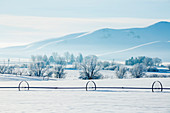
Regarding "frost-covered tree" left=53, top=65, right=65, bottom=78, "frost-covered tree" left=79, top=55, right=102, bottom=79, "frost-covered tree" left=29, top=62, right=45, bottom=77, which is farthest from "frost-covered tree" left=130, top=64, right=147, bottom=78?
"frost-covered tree" left=29, top=62, right=45, bottom=77

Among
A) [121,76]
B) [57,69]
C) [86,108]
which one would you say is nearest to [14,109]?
[86,108]

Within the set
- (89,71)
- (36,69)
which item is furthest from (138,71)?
(36,69)

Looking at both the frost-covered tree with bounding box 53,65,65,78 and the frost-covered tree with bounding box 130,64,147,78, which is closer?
the frost-covered tree with bounding box 130,64,147,78

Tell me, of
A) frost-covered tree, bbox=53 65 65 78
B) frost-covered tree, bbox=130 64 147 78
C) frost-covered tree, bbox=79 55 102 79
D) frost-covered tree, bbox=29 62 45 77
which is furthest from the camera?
frost-covered tree, bbox=29 62 45 77

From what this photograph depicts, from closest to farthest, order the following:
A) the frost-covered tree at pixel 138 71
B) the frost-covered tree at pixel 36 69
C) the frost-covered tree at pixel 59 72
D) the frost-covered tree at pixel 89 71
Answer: the frost-covered tree at pixel 89 71 → the frost-covered tree at pixel 138 71 → the frost-covered tree at pixel 59 72 → the frost-covered tree at pixel 36 69

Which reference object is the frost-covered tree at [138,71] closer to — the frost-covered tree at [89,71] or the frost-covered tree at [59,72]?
the frost-covered tree at [89,71]

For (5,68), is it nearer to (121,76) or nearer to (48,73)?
(48,73)

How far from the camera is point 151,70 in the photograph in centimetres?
11388

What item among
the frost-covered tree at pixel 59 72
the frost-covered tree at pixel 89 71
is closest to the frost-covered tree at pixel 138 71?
the frost-covered tree at pixel 89 71

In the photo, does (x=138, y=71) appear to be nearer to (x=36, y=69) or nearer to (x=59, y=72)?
(x=59, y=72)

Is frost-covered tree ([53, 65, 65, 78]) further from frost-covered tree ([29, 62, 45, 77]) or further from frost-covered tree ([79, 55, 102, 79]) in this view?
frost-covered tree ([79, 55, 102, 79])

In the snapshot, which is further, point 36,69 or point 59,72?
point 36,69

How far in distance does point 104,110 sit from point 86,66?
2543 inches

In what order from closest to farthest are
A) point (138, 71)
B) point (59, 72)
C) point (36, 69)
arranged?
1. point (138, 71)
2. point (59, 72)
3. point (36, 69)
